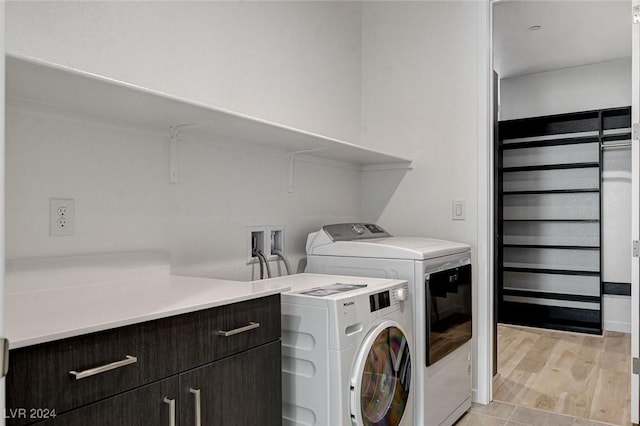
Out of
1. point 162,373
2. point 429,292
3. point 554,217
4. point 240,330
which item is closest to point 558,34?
point 554,217

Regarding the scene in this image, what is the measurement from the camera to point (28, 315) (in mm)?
1043

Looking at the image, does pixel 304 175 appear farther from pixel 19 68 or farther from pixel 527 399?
pixel 527 399

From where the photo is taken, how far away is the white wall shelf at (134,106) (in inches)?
45.3

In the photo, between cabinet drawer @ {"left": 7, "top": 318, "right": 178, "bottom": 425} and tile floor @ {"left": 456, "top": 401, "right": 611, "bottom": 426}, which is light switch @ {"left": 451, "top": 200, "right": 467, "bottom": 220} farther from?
cabinet drawer @ {"left": 7, "top": 318, "right": 178, "bottom": 425}

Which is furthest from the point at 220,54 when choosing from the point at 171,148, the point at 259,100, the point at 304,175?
the point at 304,175

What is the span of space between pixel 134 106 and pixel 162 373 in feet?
2.71

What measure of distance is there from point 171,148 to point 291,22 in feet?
3.70

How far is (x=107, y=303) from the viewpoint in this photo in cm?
121

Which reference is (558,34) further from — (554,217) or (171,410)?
(171,410)

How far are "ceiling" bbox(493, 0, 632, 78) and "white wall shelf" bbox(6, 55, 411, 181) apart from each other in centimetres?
191

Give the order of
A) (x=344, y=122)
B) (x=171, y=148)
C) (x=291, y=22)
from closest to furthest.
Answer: (x=171, y=148) → (x=291, y=22) → (x=344, y=122)

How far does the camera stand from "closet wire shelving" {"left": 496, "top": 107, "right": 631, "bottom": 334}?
4355mm

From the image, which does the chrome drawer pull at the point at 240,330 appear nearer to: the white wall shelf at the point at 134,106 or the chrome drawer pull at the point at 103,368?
the chrome drawer pull at the point at 103,368

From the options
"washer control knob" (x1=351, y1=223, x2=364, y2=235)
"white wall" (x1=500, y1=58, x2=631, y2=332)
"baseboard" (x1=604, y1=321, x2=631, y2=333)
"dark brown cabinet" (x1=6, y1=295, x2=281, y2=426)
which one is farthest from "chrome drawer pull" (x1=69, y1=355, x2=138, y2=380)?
"baseboard" (x1=604, y1=321, x2=631, y2=333)
